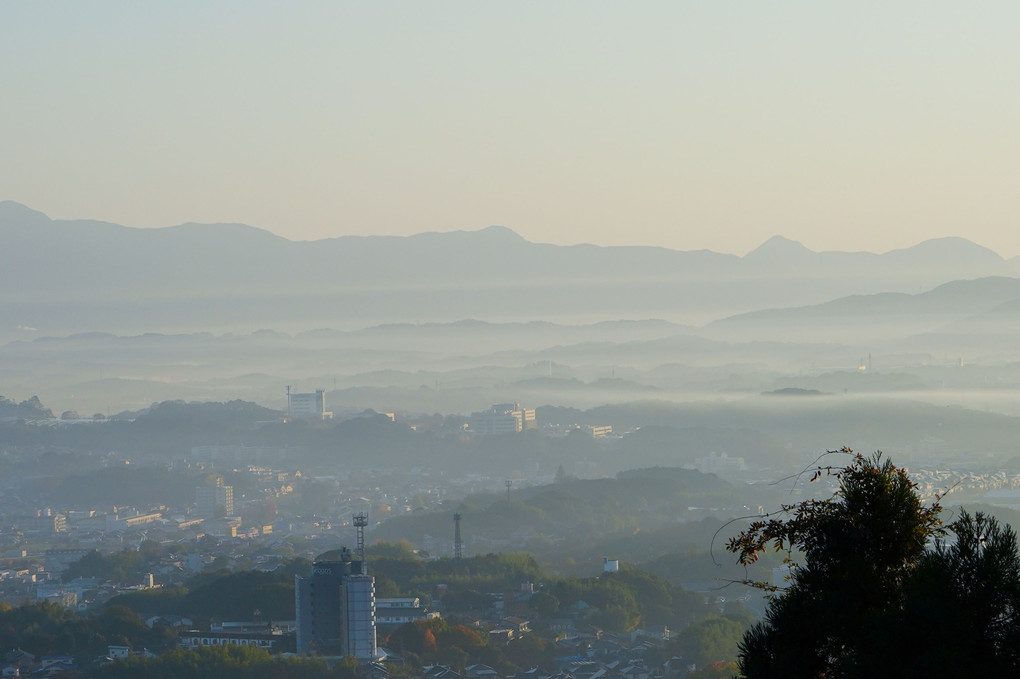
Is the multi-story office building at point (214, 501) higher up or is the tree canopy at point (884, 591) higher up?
the tree canopy at point (884, 591)

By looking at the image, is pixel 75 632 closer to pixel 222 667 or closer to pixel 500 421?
pixel 222 667

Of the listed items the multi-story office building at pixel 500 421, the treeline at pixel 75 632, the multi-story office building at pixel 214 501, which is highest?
the multi-story office building at pixel 500 421

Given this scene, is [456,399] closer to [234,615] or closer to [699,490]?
[699,490]

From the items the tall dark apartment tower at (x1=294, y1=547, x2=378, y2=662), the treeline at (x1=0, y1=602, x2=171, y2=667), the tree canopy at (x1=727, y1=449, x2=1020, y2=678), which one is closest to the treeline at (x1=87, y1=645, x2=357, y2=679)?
the tall dark apartment tower at (x1=294, y1=547, x2=378, y2=662)

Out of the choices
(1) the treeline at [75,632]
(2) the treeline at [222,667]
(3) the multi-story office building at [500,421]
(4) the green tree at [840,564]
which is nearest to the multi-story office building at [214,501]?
(3) the multi-story office building at [500,421]

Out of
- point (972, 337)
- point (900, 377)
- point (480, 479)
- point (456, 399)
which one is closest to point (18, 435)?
point (480, 479)

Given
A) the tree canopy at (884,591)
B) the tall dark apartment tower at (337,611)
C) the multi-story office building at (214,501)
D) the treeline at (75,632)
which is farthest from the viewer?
the multi-story office building at (214,501)

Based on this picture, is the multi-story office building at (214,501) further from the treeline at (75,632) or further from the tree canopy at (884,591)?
the tree canopy at (884,591)

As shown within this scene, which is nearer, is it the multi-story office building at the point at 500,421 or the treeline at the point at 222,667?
the treeline at the point at 222,667

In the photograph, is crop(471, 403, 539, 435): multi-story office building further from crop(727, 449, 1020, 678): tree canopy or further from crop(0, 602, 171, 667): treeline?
crop(727, 449, 1020, 678): tree canopy
